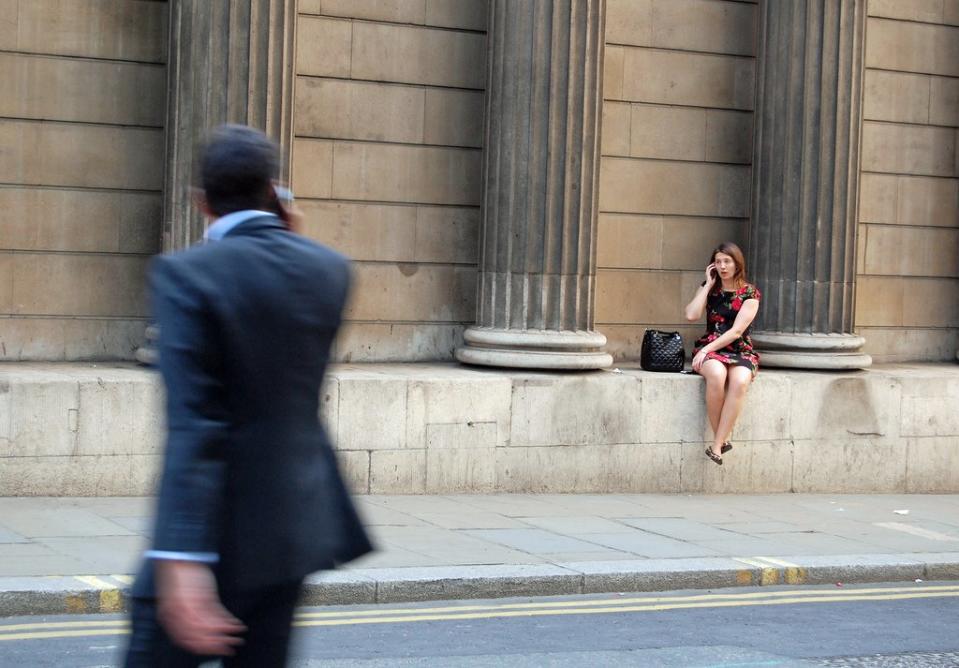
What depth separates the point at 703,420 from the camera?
1306 centimetres

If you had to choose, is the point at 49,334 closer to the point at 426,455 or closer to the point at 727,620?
the point at 426,455

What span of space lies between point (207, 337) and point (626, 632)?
16.1 feet

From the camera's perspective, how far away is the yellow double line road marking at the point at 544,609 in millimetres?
7406

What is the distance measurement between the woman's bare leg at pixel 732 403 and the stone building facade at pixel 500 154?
47.3 inches

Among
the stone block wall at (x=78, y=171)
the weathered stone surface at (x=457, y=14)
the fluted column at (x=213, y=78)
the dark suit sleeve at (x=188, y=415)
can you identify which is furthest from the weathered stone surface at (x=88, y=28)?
the dark suit sleeve at (x=188, y=415)

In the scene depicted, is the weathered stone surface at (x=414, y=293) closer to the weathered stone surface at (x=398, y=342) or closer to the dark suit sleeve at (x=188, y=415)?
the weathered stone surface at (x=398, y=342)

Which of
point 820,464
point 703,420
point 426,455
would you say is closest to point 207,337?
point 426,455

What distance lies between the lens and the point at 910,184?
50.8ft

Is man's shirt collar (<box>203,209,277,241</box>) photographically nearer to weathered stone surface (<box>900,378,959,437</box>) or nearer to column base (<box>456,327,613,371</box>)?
column base (<box>456,327,613,371</box>)

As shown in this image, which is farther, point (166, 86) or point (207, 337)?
point (166, 86)

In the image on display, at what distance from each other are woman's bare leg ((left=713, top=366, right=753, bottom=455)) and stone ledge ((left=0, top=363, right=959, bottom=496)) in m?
0.22

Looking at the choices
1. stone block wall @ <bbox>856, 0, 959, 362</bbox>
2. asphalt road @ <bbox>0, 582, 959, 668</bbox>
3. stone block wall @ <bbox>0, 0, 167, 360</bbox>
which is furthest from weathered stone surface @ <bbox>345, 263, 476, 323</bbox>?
asphalt road @ <bbox>0, 582, 959, 668</bbox>

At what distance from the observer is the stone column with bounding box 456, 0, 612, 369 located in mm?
12844

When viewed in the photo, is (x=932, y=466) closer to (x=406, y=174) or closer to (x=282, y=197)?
(x=406, y=174)
